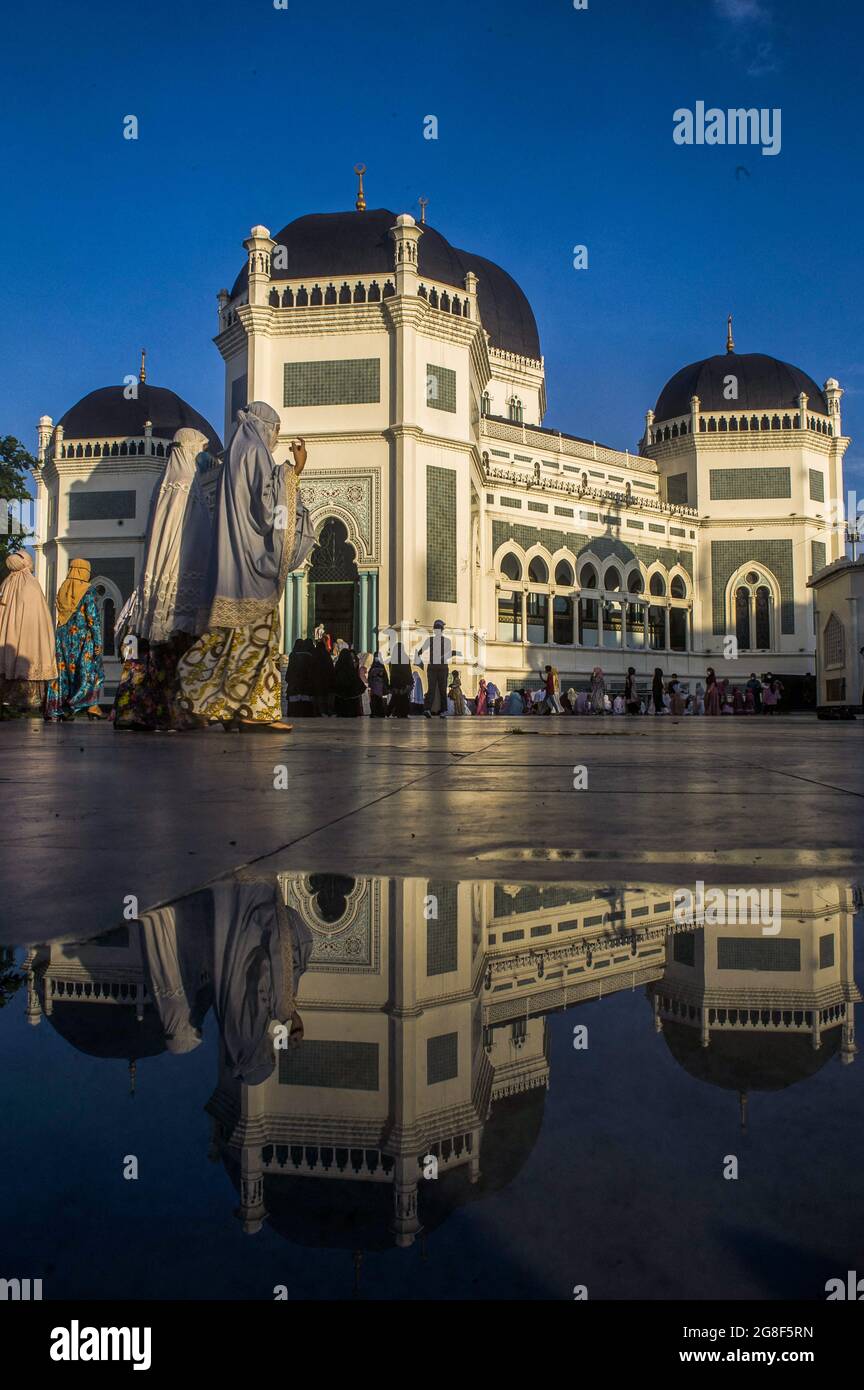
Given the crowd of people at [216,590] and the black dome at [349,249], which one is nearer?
the crowd of people at [216,590]

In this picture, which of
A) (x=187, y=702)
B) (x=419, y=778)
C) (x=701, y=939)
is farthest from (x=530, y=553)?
(x=701, y=939)

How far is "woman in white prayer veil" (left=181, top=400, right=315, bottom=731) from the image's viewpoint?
283 inches

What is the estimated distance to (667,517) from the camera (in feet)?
122

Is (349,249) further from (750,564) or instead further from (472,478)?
(750,564)

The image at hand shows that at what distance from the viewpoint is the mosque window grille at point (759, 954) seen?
3.26 ft

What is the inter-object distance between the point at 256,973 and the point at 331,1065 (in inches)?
9.6

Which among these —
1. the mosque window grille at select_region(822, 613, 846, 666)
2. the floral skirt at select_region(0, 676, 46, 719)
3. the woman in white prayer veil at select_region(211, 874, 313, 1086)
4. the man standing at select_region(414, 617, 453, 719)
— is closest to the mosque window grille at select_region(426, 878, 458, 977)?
the woman in white prayer veil at select_region(211, 874, 313, 1086)

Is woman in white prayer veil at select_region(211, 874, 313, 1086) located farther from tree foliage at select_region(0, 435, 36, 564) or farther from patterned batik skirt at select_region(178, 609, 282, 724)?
tree foliage at select_region(0, 435, 36, 564)

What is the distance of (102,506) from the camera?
126 ft

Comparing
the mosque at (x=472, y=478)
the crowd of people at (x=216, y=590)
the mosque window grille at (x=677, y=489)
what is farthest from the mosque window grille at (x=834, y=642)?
the crowd of people at (x=216, y=590)

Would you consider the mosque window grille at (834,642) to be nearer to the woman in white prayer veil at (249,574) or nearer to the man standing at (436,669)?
the man standing at (436,669)

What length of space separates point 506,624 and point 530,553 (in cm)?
264

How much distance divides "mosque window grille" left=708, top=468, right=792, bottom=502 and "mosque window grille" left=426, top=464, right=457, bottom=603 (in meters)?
15.8
